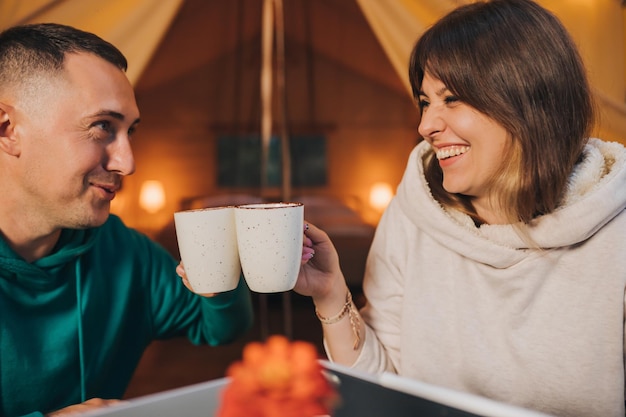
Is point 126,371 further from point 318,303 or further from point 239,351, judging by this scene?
point 239,351

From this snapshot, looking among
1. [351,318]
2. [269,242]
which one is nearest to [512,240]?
[351,318]

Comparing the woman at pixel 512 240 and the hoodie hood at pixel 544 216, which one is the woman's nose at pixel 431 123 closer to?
the woman at pixel 512 240

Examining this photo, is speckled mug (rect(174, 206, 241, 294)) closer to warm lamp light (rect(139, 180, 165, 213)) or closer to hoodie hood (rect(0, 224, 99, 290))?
hoodie hood (rect(0, 224, 99, 290))

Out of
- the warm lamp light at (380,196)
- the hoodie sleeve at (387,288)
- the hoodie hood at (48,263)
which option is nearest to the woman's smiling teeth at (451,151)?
the hoodie sleeve at (387,288)

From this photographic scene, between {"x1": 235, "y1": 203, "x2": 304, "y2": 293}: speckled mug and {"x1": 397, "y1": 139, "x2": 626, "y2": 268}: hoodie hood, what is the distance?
0.45m

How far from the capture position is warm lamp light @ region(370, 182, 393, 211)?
3.72 m

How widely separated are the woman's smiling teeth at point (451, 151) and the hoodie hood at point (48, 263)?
704 millimetres

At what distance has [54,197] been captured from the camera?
0.97 m

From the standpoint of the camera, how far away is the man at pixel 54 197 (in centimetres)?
95

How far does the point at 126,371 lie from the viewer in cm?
119

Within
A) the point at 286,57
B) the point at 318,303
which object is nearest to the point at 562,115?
the point at 318,303

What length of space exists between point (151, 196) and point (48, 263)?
2.42 metres

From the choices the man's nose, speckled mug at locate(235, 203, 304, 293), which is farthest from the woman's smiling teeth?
the man's nose

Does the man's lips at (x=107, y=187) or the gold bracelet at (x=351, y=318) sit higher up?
the man's lips at (x=107, y=187)
